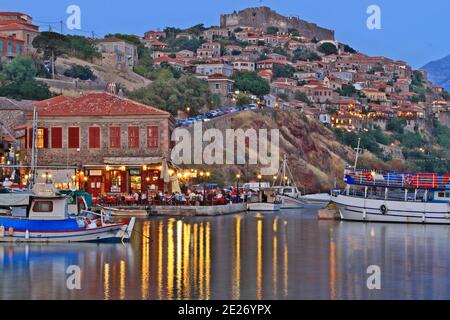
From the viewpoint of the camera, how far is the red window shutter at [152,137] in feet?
220

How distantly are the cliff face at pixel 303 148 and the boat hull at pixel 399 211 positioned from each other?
39372 mm

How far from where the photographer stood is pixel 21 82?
105438 mm

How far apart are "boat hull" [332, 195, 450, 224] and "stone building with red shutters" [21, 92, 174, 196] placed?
14.7 metres

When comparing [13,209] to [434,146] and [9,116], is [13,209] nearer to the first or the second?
[9,116]

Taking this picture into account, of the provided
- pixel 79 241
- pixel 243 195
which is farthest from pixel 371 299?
pixel 243 195

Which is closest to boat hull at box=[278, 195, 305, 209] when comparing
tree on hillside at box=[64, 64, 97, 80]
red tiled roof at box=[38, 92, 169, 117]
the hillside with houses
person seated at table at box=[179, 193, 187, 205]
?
the hillside with houses

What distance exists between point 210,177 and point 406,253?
52.1 m

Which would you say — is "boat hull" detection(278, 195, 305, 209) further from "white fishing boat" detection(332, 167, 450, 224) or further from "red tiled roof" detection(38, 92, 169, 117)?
"white fishing boat" detection(332, 167, 450, 224)

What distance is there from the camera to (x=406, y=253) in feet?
134

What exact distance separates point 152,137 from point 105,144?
332 cm

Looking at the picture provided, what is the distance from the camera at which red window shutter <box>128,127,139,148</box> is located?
221 feet

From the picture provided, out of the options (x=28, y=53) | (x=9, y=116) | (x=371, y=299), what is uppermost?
(x=28, y=53)
